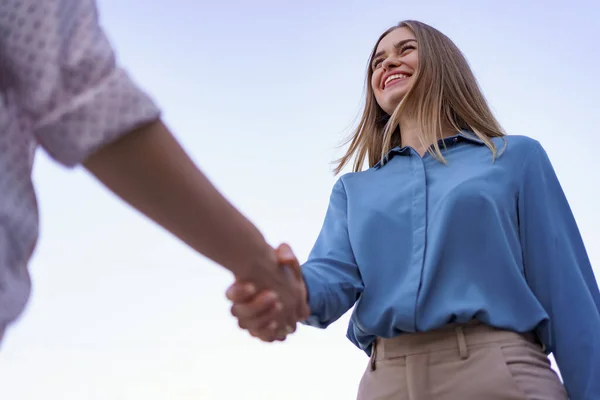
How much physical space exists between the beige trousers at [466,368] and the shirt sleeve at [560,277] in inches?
2.2

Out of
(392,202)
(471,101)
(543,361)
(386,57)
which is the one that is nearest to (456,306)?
(543,361)

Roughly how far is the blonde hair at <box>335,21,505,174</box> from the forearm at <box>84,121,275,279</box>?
1.10 metres

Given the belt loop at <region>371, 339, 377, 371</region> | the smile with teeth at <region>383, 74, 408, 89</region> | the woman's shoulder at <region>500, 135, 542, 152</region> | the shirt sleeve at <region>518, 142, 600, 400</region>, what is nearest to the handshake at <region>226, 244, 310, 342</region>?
the belt loop at <region>371, 339, 377, 371</region>

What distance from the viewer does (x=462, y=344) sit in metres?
1.62

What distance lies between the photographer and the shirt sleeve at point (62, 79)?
2.39 ft

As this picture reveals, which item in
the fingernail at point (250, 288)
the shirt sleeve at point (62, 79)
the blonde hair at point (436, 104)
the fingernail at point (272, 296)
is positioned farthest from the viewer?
the blonde hair at point (436, 104)

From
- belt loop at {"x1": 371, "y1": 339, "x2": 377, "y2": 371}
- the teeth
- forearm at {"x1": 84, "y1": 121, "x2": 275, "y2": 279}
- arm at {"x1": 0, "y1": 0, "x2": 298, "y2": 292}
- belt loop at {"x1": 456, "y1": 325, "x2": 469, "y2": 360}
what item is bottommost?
belt loop at {"x1": 371, "y1": 339, "x2": 377, "y2": 371}

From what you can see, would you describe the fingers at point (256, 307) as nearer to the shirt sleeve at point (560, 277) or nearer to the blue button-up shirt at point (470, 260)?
the blue button-up shirt at point (470, 260)

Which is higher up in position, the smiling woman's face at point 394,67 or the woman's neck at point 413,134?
the smiling woman's face at point 394,67

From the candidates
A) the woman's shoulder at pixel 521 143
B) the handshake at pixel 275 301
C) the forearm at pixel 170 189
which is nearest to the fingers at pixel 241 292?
the handshake at pixel 275 301

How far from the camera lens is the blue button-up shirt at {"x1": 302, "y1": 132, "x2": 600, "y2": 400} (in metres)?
1.64

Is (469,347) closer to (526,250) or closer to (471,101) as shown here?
(526,250)

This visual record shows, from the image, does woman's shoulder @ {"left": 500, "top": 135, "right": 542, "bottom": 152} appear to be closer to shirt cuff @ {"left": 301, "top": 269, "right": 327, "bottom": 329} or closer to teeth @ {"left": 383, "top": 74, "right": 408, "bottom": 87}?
teeth @ {"left": 383, "top": 74, "right": 408, "bottom": 87}

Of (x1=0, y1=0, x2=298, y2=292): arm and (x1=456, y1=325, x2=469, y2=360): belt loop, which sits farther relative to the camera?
(x1=456, y1=325, x2=469, y2=360): belt loop
